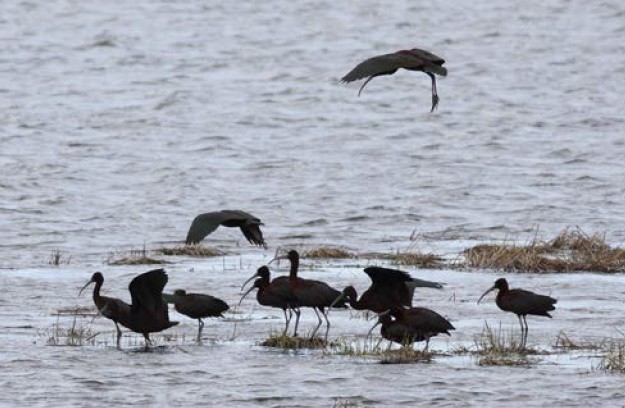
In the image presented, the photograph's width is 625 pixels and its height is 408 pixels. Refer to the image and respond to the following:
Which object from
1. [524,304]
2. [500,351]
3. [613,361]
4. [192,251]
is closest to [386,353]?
[500,351]

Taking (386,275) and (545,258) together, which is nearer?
(386,275)

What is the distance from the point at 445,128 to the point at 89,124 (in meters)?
7.93

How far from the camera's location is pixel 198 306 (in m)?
16.6

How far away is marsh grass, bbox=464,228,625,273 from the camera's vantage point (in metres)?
20.9

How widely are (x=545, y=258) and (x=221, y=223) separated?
466 centimetres

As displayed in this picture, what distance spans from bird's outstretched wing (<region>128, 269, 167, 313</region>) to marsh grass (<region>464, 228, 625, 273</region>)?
588 cm

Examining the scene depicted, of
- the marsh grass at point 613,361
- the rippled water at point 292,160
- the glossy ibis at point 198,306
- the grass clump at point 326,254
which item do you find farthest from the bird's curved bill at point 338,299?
the grass clump at point 326,254

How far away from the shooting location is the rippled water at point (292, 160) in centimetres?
1488

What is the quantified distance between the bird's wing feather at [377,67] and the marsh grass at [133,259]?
6.24 meters

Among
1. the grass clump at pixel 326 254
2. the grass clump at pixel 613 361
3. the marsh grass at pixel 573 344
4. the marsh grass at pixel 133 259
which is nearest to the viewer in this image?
the grass clump at pixel 613 361

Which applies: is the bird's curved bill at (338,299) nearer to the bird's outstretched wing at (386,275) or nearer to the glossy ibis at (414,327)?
the bird's outstretched wing at (386,275)

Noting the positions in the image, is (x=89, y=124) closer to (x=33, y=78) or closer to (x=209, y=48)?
(x=33, y=78)

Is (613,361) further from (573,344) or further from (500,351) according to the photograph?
(573,344)

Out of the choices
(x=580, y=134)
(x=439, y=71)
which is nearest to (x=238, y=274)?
(x=439, y=71)
